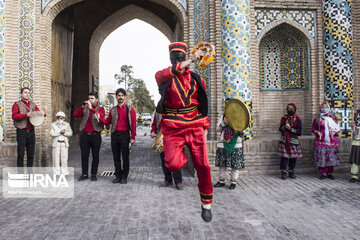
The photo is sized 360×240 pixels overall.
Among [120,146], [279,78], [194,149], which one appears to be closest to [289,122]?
[279,78]

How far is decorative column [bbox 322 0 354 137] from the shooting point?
7352mm

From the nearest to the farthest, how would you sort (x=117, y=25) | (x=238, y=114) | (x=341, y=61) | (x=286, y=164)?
(x=238, y=114), (x=286, y=164), (x=341, y=61), (x=117, y=25)

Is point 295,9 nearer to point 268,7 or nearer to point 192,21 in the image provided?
point 268,7

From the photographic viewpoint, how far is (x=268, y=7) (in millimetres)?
7730

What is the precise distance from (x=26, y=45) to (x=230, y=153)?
18.3 feet

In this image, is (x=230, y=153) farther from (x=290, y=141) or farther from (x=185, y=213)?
(x=185, y=213)

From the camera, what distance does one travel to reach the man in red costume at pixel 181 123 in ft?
10.2

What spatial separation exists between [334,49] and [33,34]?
25.3 ft

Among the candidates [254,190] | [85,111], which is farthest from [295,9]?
[85,111]

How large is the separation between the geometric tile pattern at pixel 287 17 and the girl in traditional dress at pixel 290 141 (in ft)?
8.59

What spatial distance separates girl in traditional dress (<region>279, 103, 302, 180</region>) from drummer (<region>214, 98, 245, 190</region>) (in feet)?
4.32

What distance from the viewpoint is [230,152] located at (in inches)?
223

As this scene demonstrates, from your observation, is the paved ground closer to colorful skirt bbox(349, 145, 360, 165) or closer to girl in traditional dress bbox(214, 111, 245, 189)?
girl in traditional dress bbox(214, 111, 245, 189)

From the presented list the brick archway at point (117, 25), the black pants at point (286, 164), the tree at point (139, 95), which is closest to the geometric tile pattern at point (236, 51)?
the black pants at point (286, 164)
